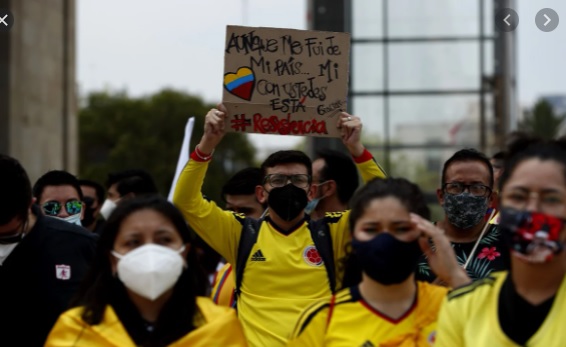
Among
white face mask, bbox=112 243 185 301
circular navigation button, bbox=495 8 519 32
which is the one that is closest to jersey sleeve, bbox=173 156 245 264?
white face mask, bbox=112 243 185 301

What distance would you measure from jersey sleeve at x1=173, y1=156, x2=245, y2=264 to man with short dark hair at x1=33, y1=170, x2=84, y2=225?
198 centimetres

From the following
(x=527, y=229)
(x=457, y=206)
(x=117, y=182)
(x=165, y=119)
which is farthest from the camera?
(x=165, y=119)

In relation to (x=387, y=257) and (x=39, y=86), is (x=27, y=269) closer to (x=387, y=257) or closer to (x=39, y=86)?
(x=387, y=257)

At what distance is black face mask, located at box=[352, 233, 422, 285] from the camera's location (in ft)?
15.9

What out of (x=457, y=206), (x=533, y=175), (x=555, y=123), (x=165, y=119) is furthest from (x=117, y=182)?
(x=555, y=123)

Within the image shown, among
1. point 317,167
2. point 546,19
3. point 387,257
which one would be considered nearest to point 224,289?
point 317,167

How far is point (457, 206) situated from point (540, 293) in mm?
2294

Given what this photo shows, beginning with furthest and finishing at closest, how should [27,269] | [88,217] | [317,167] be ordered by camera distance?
[88,217]
[317,167]
[27,269]

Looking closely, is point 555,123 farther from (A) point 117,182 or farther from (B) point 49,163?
(A) point 117,182

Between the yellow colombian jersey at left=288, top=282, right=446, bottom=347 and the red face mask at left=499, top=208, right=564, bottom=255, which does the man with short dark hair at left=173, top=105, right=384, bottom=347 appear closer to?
the yellow colombian jersey at left=288, top=282, right=446, bottom=347

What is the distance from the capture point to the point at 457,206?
22.1ft

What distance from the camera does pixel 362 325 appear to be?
16.1 ft

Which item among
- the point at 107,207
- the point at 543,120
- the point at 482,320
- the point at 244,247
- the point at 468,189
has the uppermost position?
the point at 543,120

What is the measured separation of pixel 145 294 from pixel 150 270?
126 millimetres
